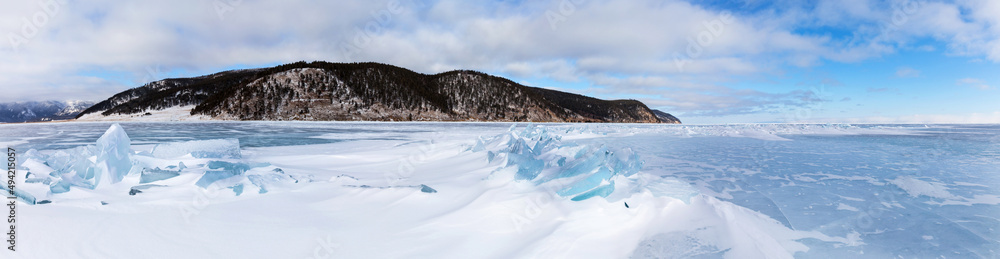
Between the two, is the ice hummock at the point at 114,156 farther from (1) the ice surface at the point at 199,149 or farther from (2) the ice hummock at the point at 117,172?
(1) the ice surface at the point at 199,149

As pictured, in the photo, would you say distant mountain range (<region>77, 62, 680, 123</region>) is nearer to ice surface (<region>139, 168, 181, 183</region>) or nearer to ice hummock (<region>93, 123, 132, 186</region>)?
ice hummock (<region>93, 123, 132, 186</region>)

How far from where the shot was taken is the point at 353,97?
89625 mm

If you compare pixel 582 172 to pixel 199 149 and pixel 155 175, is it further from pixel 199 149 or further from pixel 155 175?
pixel 199 149

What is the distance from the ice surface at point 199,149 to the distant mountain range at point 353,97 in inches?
3279

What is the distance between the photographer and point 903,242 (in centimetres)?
278

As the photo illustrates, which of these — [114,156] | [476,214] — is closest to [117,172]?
[114,156]

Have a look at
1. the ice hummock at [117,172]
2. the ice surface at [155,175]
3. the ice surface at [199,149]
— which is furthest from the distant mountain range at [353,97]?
the ice surface at [155,175]

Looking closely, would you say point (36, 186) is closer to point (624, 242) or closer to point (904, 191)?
point (624, 242)

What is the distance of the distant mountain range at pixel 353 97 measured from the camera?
83.8 m

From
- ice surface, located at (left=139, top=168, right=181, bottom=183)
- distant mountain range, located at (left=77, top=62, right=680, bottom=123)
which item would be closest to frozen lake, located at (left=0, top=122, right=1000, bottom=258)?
ice surface, located at (left=139, top=168, right=181, bottom=183)

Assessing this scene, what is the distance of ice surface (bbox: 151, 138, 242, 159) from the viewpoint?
4.67 metres

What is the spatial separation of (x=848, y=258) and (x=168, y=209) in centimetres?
467

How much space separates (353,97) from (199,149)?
9029cm

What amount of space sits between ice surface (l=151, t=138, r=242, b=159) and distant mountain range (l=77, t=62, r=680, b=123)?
83.3 m
